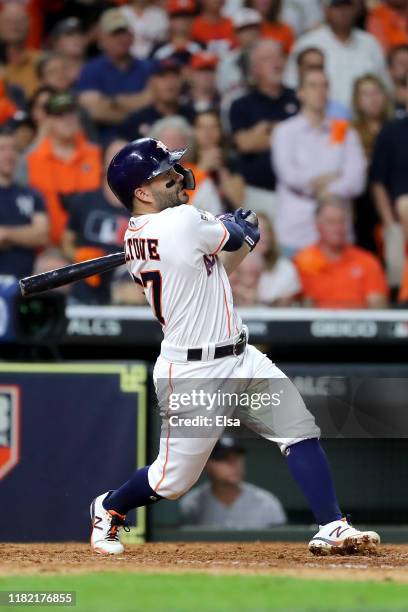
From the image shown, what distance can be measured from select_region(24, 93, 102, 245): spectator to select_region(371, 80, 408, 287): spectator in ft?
6.70

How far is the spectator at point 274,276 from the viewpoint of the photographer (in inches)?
331

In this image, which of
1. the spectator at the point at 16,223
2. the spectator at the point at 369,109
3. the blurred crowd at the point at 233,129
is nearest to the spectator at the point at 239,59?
the blurred crowd at the point at 233,129

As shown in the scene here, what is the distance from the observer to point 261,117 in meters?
9.30

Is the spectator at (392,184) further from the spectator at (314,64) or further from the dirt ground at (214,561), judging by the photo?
the dirt ground at (214,561)

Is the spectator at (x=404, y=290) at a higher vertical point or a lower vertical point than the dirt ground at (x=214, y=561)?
higher

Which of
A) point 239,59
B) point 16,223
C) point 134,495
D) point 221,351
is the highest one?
point 239,59

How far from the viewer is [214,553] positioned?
19.2ft

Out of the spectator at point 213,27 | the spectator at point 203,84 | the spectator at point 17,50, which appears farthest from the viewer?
the spectator at point 213,27

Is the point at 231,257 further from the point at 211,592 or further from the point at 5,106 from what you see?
the point at 5,106

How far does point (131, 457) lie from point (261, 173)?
2879 millimetres

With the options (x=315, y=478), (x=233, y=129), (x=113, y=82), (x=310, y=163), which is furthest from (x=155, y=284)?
(x=113, y=82)

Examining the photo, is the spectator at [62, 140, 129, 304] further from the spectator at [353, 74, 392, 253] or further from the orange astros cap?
the spectator at [353, 74, 392, 253]

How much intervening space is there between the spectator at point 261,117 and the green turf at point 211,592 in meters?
4.90

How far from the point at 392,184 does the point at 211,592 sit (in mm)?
5368
